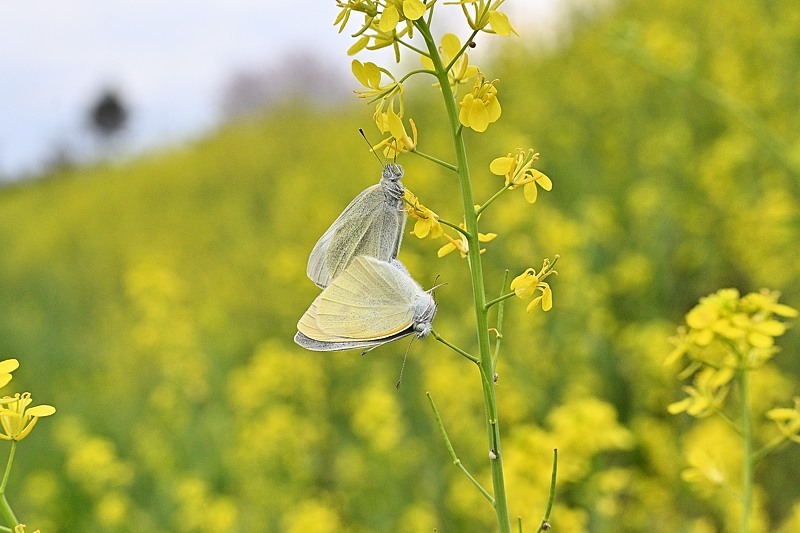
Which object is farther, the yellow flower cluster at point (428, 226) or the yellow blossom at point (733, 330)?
the yellow blossom at point (733, 330)

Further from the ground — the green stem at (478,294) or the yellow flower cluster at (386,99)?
the yellow flower cluster at (386,99)

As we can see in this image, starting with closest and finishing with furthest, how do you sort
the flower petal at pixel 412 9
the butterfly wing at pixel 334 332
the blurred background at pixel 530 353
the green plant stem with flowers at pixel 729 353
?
the flower petal at pixel 412 9 < the butterfly wing at pixel 334 332 < the green plant stem with flowers at pixel 729 353 < the blurred background at pixel 530 353

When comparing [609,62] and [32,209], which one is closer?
[609,62]

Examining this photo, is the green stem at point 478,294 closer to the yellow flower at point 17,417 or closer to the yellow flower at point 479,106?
the yellow flower at point 479,106

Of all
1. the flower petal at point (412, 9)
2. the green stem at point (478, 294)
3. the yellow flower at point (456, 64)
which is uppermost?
the yellow flower at point (456, 64)

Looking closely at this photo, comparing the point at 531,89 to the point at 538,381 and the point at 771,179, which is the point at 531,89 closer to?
the point at 771,179

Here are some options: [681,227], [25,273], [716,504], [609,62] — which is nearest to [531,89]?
[609,62]

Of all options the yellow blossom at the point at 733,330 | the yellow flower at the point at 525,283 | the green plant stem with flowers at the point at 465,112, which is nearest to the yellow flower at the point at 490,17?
the green plant stem with flowers at the point at 465,112
